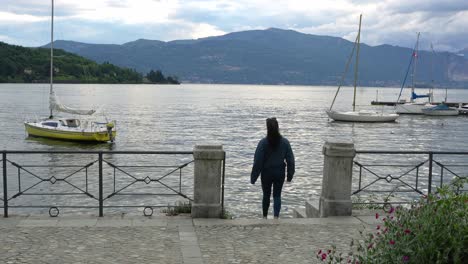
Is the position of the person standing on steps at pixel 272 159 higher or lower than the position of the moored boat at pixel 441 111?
higher

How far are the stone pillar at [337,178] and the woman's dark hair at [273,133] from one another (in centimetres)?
83

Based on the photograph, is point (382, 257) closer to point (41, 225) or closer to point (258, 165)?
point (258, 165)

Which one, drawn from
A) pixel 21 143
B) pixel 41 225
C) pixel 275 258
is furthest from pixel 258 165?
pixel 21 143

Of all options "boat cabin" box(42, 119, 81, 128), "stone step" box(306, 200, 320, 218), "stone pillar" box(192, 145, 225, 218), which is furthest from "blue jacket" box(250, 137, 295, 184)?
"boat cabin" box(42, 119, 81, 128)

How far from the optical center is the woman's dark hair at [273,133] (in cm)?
849

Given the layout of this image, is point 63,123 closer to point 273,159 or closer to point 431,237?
point 273,159

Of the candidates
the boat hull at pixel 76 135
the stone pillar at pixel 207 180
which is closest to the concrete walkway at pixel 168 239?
the stone pillar at pixel 207 180

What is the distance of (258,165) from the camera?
883 cm

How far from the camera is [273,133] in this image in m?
8.57

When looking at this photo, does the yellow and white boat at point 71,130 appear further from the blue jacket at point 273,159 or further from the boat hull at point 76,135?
the blue jacket at point 273,159

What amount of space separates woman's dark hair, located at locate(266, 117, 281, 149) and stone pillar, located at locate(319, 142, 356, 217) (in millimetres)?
833

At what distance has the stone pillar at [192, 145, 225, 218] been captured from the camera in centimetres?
826

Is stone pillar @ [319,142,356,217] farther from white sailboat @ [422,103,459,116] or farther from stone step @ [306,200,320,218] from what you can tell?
white sailboat @ [422,103,459,116]

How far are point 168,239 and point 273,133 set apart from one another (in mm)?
2567
